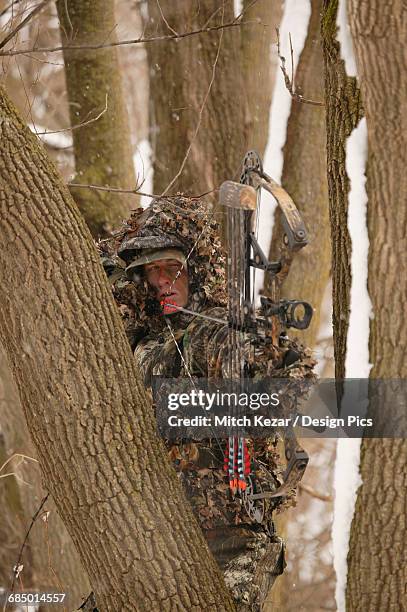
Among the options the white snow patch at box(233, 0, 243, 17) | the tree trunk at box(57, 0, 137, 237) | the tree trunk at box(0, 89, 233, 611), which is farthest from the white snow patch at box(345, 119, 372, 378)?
the white snow patch at box(233, 0, 243, 17)

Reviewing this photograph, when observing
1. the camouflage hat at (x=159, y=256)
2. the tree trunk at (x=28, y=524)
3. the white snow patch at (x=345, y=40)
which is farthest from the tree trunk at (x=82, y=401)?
the tree trunk at (x=28, y=524)

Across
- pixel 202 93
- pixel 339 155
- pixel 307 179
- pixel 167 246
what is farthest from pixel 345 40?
pixel 307 179

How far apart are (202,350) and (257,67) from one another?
2709 mm

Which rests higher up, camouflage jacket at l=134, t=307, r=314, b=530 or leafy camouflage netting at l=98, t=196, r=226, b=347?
leafy camouflage netting at l=98, t=196, r=226, b=347

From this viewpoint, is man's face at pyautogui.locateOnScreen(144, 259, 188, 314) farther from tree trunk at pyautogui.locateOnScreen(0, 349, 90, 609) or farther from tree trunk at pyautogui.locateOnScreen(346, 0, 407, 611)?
tree trunk at pyautogui.locateOnScreen(0, 349, 90, 609)

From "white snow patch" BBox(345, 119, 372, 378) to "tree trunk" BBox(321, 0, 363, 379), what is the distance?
0.05 m

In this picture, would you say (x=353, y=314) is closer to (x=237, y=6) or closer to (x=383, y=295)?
(x=383, y=295)

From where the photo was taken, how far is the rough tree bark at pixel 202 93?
A: 17.4ft

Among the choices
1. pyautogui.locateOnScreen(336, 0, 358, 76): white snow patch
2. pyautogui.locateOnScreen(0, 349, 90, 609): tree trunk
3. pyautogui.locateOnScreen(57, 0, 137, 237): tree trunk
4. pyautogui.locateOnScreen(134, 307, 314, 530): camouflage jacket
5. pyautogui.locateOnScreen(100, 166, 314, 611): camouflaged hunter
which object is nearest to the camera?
pyautogui.locateOnScreen(336, 0, 358, 76): white snow patch

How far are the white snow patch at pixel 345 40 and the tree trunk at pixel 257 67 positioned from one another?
2.48 meters

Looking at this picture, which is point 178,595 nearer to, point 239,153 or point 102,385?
point 102,385

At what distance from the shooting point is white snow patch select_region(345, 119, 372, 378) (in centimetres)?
292

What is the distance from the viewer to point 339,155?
3092 millimetres

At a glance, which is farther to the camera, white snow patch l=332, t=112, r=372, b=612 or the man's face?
the man's face
